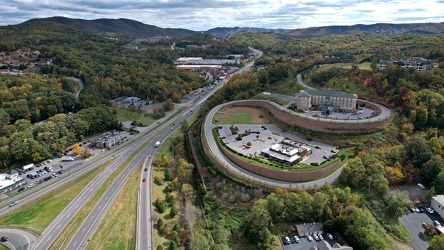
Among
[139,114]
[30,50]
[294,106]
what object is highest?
[30,50]

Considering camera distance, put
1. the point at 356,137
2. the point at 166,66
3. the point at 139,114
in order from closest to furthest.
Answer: the point at 356,137 → the point at 139,114 → the point at 166,66

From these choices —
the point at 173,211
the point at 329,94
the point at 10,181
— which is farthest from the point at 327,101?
the point at 10,181

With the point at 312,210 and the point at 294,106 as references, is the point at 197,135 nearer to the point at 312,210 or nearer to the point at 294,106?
the point at 294,106

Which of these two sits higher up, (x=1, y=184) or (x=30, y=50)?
(x=30, y=50)

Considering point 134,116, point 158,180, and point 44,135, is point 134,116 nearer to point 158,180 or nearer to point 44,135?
point 44,135

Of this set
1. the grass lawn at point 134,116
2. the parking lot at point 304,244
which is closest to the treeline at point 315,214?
the parking lot at point 304,244

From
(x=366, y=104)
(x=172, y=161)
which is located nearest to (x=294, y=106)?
(x=366, y=104)

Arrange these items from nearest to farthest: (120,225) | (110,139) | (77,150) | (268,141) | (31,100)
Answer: (120,225) < (268,141) < (77,150) < (110,139) < (31,100)

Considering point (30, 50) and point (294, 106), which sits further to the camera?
point (30, 50)
